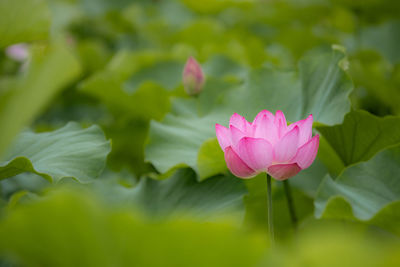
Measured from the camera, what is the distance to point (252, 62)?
1.68 m

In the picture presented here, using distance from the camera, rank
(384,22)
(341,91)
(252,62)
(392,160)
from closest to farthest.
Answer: (392,160) < (341,91) < (252,62) < (384,22)

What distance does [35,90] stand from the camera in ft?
1.46

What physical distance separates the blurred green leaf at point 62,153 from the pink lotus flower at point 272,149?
0.27m

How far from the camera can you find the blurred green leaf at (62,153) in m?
0.76

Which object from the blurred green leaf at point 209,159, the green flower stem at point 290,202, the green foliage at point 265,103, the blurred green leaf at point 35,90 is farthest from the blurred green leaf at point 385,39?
the blurred green leaf at point 35,90

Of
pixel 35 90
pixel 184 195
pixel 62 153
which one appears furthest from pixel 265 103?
pixel 35 90

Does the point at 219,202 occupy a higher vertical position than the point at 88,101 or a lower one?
higher

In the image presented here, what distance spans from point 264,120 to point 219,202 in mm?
192

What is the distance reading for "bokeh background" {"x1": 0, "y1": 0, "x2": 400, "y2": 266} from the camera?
1.30 ft

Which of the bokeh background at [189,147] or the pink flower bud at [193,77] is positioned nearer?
the bokeh background at [189,147]

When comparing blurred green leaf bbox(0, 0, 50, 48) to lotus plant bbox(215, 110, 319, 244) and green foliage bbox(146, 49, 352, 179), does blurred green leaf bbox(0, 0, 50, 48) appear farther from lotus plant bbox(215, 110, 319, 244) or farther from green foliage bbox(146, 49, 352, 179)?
lotus plant bbox(215, 110, 319, 244)

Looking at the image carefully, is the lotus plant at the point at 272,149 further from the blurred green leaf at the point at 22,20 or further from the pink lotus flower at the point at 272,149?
the blurred green leaf at the point at 22,20

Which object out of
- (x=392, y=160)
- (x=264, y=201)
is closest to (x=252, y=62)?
(x=264, y=201)

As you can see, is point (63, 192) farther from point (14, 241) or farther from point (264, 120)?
point (264, 120)
